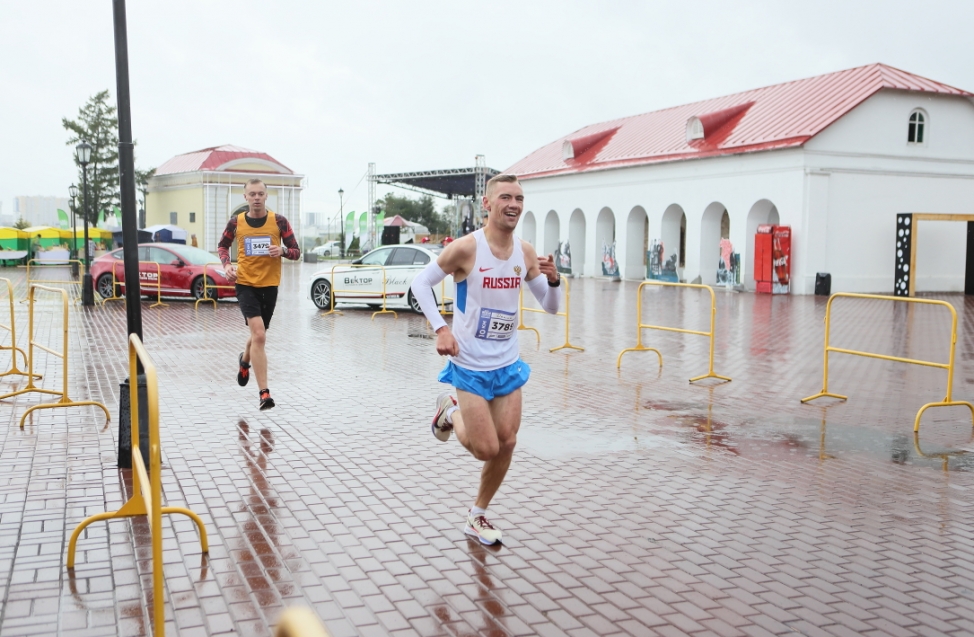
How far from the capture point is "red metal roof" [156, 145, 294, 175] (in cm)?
6275

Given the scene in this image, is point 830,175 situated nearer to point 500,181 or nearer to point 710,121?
point 710,121

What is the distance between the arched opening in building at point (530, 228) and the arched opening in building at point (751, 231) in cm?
1574

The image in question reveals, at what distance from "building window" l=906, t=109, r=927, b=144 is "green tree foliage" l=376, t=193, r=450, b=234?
7518 centimetres

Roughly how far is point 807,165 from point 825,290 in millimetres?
3919

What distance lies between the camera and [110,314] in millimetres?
19000

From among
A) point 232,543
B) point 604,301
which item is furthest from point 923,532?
point 604,301

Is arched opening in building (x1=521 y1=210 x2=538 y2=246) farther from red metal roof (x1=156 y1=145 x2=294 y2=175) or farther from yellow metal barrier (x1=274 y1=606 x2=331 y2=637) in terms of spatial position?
yellow metal barrier (x1=274 y1=606 x2=331 y2=637)

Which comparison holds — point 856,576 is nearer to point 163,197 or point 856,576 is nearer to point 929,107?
point 929,107

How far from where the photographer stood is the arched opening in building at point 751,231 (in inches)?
1204

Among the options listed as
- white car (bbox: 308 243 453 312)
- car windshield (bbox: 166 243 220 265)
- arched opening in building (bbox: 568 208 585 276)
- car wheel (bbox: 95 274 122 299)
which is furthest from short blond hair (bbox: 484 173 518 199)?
arched opening in building (bbox: 568 208 585 276)

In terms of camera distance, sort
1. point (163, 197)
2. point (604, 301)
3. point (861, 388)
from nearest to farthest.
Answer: point (861, 388) → point (604, 301) → point (163, 197)

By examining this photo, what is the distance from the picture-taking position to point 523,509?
589 centimetres

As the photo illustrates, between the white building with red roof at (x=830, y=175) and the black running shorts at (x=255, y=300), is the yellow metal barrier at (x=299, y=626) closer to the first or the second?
the black running shorts at (x=255, y=300)

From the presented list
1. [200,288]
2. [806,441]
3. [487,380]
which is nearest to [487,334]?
[487,380]
